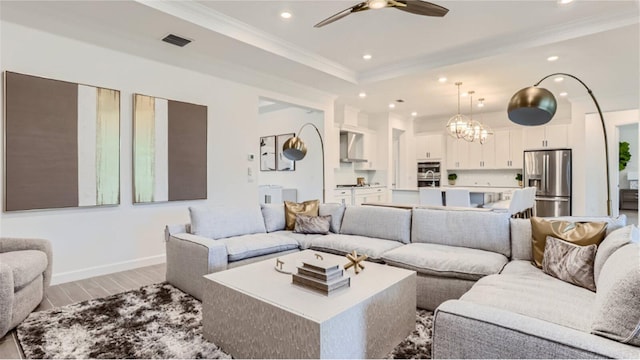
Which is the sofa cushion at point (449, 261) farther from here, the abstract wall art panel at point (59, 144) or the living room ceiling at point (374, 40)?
the abstract wall art panel at point (59, 144)

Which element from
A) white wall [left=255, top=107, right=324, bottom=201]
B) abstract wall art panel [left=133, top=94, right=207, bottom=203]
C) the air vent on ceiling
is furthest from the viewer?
white wall [left=255, top=107, right=324, bottom=201]

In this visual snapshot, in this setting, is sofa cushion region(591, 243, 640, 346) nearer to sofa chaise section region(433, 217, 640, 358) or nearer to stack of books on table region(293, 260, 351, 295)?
sofa chaise section region(433, 217, 640, 358)

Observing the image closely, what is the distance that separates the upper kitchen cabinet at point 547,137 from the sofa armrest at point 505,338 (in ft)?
23.0

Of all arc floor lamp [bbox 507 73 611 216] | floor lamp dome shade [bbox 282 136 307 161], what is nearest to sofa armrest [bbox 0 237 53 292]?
floor lamp dome shade [bbox 282 136 307 161]

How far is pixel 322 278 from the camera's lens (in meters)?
1.94

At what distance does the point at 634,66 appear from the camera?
4.66m

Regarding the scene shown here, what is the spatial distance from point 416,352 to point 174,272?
7.49 ft

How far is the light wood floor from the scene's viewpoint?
292 centimetres

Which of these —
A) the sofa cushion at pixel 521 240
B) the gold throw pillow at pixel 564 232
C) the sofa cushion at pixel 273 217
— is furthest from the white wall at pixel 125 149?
the gold throw pillow at pixel 564 232

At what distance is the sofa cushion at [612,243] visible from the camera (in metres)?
1.85

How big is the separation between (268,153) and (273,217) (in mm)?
3991

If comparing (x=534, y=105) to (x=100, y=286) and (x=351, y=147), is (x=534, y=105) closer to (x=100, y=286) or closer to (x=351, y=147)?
(x=100, y=286)

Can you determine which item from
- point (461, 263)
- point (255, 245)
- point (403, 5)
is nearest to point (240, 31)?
point (403, 5)

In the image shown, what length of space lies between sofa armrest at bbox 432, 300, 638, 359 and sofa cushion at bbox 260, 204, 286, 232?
8.96ft
